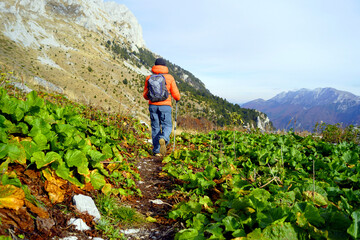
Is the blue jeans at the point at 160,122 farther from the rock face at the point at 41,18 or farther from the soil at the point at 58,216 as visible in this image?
the rock face at the point at 41,18

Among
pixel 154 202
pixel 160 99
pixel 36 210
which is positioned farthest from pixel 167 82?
A: pixel 36 210

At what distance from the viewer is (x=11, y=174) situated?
2092 mm

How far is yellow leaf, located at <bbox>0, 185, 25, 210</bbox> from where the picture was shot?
Result: 1.81 meters

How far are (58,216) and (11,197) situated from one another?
529 millimetres

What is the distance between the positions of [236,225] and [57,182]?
210 cm

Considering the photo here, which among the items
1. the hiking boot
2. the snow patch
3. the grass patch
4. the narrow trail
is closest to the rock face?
the snow patch

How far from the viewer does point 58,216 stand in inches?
87.0

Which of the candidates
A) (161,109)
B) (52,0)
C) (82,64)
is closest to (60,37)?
(82,64)

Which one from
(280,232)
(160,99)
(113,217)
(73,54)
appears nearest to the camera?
(280,232)

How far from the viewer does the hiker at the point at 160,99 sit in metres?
5.93

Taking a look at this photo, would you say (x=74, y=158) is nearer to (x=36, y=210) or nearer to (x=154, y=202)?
(x=36, y=210)

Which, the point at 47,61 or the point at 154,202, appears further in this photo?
the point at 47,61

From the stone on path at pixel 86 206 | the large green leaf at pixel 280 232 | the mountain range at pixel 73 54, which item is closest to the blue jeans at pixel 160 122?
the stone on path at pixel 86 206

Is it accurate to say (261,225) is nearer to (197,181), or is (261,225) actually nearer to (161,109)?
(197,181)
